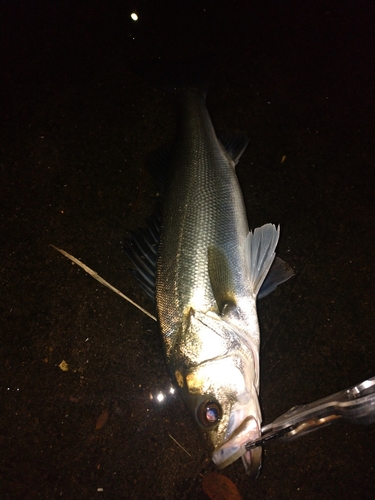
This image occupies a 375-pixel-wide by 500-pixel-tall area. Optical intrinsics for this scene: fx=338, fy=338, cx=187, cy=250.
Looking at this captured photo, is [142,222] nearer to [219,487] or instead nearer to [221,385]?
[221,385]

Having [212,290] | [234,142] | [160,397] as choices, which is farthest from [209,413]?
[234,142]

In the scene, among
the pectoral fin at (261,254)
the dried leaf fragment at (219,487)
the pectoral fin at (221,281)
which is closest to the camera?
the pectoral fin at (221,281)

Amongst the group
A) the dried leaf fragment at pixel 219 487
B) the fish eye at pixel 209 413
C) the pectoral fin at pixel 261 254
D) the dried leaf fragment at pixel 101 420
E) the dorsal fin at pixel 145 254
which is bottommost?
the dried leaf fragment at pixel 101 420

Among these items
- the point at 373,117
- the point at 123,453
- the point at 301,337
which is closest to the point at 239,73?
the point at 373,117

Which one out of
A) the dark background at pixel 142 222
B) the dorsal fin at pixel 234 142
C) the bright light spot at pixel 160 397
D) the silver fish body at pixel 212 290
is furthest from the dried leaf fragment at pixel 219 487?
the dorsal fin at pixel 234 142

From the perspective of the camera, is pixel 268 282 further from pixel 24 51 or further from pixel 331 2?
pixel 24 51

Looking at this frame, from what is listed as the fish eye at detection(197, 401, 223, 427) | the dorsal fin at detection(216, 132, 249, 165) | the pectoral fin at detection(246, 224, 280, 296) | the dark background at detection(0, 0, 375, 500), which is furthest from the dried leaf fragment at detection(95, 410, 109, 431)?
the dorsal fin at detection(216, 132, 249, 165)

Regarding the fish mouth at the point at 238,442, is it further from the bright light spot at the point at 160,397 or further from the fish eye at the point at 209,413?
the bright light spot at the point at 160,397
